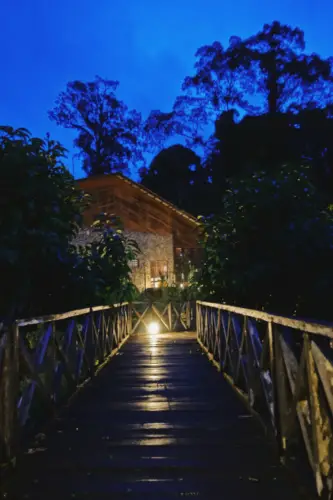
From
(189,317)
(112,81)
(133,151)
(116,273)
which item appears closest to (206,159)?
(133,151)

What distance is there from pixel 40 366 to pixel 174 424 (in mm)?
1212

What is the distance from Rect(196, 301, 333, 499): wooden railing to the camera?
99.3 inches

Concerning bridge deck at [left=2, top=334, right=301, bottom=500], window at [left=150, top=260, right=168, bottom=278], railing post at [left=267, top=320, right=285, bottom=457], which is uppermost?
window at [left=150, top=260, right=168, bottom=278]

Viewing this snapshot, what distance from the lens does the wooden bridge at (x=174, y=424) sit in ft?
9.31

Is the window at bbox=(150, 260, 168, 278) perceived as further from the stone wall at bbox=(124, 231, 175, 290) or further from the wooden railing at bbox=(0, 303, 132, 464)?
the wooden railing at bbox=(0, 303, 132, 464)

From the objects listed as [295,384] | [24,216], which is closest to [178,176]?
[24,216]

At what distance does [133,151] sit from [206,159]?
6077 millimetres

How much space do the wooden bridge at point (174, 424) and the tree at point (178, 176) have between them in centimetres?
2803

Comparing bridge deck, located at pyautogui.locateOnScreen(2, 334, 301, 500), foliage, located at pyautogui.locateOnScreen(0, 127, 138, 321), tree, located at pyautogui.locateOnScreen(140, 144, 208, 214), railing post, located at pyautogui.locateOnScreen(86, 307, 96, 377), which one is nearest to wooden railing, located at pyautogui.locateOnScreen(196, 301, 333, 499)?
bridge deck, located at pyautogui.locateOnScreen(2, 334, 301, 500)

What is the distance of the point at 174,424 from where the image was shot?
4348 millimetres

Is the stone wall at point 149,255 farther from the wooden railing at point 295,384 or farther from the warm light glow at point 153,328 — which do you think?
the wooden railing at point 295,384

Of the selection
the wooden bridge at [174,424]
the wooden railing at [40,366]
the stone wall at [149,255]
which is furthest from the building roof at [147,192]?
the wooden bridge at [174,424]

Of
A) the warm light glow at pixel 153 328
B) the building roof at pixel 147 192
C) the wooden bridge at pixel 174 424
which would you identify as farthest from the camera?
the building roof at pixel 147 192

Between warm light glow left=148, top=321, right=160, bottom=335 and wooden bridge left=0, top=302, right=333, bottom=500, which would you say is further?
warm light glow left=148, top=321, right=160, bottom=335
